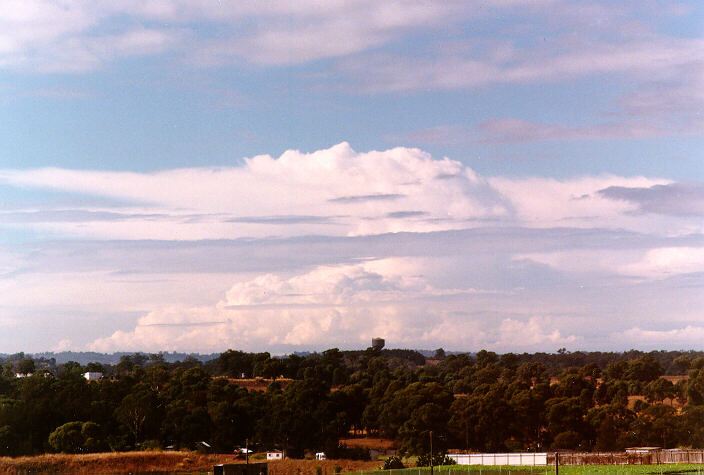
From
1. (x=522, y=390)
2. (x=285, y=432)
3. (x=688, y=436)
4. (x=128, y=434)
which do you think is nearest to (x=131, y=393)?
(x=128, y=434)

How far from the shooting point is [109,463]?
14875 centimetres

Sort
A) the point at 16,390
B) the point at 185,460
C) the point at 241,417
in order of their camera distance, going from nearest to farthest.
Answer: the point at 185,460, the point at 241,417, the point at 16,390

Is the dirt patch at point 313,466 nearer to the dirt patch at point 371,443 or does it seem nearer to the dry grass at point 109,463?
the dry grass at point 109,463

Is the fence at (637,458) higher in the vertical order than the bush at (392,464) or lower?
higher

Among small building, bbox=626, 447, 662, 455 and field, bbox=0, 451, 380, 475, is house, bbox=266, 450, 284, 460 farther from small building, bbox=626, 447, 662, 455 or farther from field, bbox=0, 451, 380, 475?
small building, bbox=626, 447, 662, 455

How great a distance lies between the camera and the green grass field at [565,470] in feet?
414

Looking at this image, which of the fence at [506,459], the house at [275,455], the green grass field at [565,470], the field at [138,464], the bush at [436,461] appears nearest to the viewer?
the green grass field at [565,470]

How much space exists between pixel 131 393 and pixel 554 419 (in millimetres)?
78503

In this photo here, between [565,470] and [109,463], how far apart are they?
68094 millimetres

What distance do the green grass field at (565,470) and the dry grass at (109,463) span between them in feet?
97.1

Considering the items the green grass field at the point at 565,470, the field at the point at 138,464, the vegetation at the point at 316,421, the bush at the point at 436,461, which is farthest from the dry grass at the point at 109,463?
the bush at the point at 436,461

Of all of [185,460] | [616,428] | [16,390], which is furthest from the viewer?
[16,390]

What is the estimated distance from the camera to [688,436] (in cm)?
15912

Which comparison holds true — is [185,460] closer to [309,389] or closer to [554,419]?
[309,389]
